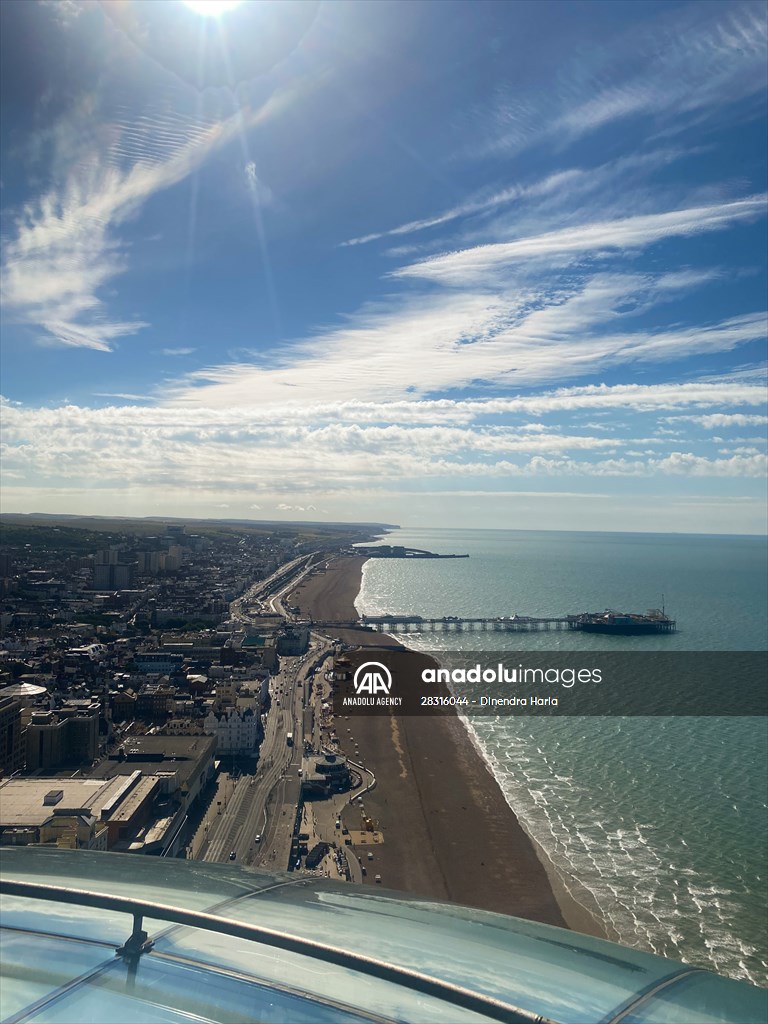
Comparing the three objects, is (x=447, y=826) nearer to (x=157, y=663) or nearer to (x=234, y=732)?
(x=234, y=732)

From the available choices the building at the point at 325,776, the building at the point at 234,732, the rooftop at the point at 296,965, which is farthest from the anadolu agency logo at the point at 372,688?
the rooftop at the point at 296,965

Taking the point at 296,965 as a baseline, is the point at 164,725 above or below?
below

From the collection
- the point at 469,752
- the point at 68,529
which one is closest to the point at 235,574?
the point at 68,529

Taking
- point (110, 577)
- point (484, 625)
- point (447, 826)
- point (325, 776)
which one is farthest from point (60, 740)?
point (484, 625)

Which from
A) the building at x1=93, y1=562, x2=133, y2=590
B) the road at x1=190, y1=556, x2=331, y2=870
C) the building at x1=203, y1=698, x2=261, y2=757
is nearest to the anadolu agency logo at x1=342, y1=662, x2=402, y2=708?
the road at x1=190, y1=556, x2=331, y2=870

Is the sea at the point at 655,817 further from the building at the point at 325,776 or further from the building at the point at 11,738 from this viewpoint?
the building at the point at 11,738

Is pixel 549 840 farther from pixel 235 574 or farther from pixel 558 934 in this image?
pixel 235 574
